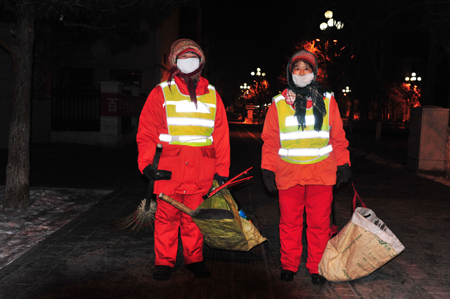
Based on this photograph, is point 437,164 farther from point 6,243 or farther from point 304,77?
point 6,243

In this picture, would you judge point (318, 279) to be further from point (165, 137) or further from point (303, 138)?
point (165, 137)

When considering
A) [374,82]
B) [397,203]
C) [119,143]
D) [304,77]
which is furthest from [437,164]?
[374,82]

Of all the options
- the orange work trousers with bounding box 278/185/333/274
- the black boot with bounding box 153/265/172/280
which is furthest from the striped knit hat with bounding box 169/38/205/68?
the black boot with bounding box 153/265/172/280

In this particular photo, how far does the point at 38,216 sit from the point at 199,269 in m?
3.14

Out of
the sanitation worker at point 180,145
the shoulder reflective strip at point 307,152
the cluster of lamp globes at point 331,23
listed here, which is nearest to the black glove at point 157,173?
the sanitation worker at point 180,145

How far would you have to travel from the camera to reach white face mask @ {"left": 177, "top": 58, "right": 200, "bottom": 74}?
3.70 meters

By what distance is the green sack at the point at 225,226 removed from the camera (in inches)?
136

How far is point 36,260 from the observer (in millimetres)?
4078

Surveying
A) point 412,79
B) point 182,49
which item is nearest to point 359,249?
point 182,49

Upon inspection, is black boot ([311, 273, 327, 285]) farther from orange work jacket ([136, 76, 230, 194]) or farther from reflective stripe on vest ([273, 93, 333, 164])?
orange work jacket ([136, 76, 230, 194])

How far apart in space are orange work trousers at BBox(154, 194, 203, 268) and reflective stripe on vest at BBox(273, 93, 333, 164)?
2.98ft

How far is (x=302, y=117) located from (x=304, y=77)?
367 millimetres

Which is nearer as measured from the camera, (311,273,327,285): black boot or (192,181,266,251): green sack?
(192,181,266,251): green sack

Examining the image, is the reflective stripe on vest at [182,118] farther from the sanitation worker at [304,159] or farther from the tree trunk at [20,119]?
the tree trunk at [20,119]
